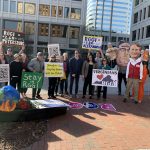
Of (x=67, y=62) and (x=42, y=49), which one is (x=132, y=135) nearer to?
(x=67, y=62)

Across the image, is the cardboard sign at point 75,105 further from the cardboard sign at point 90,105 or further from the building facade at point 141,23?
the building facade at point 141,23

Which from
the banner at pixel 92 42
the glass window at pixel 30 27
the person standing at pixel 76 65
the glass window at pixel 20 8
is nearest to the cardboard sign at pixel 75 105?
the person standing at pixel 76 65

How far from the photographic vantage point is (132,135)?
25.9ft

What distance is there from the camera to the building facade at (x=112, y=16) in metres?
78.9

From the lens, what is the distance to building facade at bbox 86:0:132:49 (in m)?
78.9

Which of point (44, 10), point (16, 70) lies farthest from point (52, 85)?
point (44, 10)

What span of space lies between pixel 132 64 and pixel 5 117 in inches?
227

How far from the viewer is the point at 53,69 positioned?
487 inches

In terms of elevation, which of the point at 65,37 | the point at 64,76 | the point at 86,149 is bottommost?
the point at 86,149

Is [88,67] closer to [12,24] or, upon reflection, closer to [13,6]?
[12,24]

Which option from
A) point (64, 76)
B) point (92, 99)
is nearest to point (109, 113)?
point (92, 99)

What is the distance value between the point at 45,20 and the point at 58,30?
2980 mm

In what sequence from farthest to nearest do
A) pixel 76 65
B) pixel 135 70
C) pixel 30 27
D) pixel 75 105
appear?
pixel 30 27, pixel 76 65, pixel 135 70, pixel 75 105

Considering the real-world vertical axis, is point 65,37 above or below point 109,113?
above
